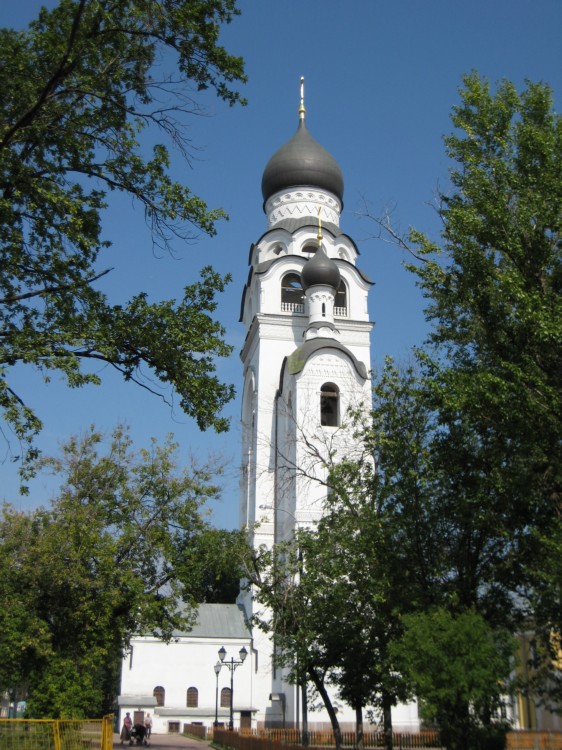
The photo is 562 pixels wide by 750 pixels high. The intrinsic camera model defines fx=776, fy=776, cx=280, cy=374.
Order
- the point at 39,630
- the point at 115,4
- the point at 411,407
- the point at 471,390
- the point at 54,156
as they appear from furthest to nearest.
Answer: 1. the point at 39,630
2. the point at 411,407
3. the point at 471,390
4. the point at 54,156
5. the point at 115,4

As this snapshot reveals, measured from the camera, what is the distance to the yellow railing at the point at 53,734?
35.9 ft

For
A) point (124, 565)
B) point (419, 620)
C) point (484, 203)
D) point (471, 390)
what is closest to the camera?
point (419, 620)

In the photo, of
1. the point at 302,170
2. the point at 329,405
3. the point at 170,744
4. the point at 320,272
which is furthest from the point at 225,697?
the point at 302,170

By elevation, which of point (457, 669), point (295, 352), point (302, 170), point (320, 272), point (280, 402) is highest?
point (302, 170)

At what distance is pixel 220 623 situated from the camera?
108 feet

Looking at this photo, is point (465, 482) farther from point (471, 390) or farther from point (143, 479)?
point (143, 479)

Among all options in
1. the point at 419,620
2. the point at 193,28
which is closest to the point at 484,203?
the point at 193,28

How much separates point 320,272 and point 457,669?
24115 mm

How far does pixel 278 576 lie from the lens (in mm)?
18453

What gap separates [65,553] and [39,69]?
12.6m

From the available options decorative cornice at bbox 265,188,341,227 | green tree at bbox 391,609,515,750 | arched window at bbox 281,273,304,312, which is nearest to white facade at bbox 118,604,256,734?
arched window at bbox 281,273,304,312

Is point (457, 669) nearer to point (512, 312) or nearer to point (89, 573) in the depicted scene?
point (512, 312)

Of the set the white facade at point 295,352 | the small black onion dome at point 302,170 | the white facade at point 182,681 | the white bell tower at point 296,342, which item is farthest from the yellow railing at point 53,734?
the small black onion dome at point 302,170

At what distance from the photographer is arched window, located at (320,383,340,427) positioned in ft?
99.5
